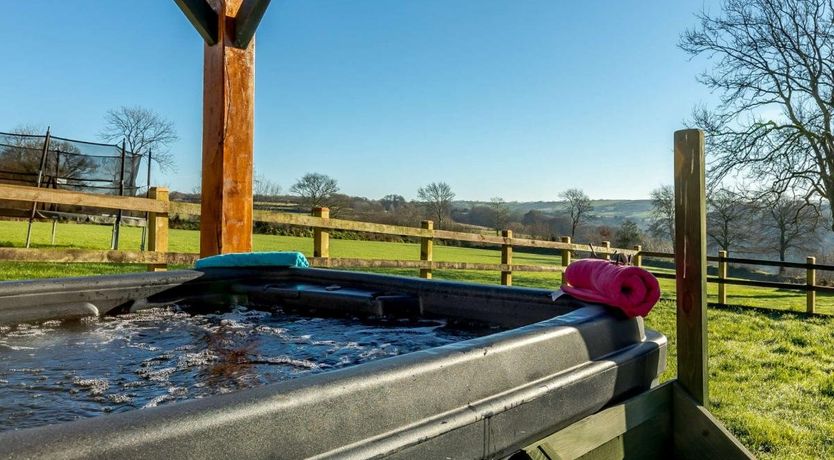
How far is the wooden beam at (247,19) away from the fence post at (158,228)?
1577 millimetres

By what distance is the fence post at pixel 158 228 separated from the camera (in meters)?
4.09

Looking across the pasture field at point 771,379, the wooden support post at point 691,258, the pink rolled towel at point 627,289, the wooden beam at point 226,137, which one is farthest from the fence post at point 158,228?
the wooden support post at point 691,258

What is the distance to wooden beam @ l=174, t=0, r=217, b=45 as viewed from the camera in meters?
2.92

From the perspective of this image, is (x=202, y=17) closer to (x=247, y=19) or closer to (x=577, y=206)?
(x=247, y=19)

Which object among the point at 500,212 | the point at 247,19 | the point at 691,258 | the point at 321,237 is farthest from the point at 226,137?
the point at 500,212

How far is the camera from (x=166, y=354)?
1.84 m

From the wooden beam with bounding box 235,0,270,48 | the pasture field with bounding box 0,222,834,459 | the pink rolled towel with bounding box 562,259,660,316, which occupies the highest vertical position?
the wooden beam with bounding box 235,0,270,48

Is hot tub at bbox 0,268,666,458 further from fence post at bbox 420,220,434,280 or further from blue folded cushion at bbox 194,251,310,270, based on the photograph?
fence post at bbox 420,220,434,280

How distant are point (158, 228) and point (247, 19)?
1.90m

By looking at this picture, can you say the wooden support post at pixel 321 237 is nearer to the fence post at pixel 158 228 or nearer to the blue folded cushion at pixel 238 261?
the fence post at pixel 158 228

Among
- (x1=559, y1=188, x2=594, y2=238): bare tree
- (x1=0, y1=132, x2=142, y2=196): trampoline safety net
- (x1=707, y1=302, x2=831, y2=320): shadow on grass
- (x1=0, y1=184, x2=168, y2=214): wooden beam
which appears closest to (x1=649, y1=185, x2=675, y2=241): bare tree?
(x1=559, y1=188, x2=594, y2=238): bare tree

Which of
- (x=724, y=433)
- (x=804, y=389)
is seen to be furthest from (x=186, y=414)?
(x=804, y=389)

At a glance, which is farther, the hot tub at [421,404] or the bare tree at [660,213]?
the bare tree at [660,213]

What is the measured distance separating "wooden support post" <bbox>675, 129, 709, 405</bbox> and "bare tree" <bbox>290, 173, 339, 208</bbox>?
90.1 ft
